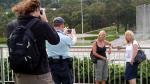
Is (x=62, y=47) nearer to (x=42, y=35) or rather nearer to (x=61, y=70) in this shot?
(x=61, y=70)

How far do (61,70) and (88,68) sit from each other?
329cm

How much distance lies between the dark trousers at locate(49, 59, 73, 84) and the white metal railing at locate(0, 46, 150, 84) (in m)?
2.87

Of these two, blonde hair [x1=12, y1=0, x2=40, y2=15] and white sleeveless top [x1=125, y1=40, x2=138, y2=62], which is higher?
blonde hair [x1=12, y1=0, x2=40, y2=15]

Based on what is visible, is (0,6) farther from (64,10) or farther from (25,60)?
(25,60)

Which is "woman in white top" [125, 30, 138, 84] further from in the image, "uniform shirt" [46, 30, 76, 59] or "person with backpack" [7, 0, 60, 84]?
"person with backpack" [7, 0, 60, 84]

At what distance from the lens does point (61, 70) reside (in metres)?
7.06

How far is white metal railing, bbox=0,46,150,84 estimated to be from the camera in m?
10.0

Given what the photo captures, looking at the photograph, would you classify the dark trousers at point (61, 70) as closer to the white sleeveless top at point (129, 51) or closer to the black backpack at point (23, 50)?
the white sleeveless top at point (129, 51)

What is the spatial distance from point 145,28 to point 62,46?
14.6 m

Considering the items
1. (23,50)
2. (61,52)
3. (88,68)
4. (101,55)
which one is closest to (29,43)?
(23,50)

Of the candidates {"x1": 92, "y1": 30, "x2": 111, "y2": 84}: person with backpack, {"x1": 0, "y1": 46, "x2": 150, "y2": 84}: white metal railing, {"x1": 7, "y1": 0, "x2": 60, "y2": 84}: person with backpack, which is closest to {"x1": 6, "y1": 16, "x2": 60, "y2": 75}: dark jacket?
{"x1": 7, "y1": 0, "x2": 60, "y2": 84}: person with backpack

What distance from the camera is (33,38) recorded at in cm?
477

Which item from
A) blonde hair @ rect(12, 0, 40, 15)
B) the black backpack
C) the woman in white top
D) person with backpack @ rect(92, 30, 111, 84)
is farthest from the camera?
person with backpack @ rect(92, 30, 111, 84)

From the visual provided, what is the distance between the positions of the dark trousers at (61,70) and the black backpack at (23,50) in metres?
2.27
